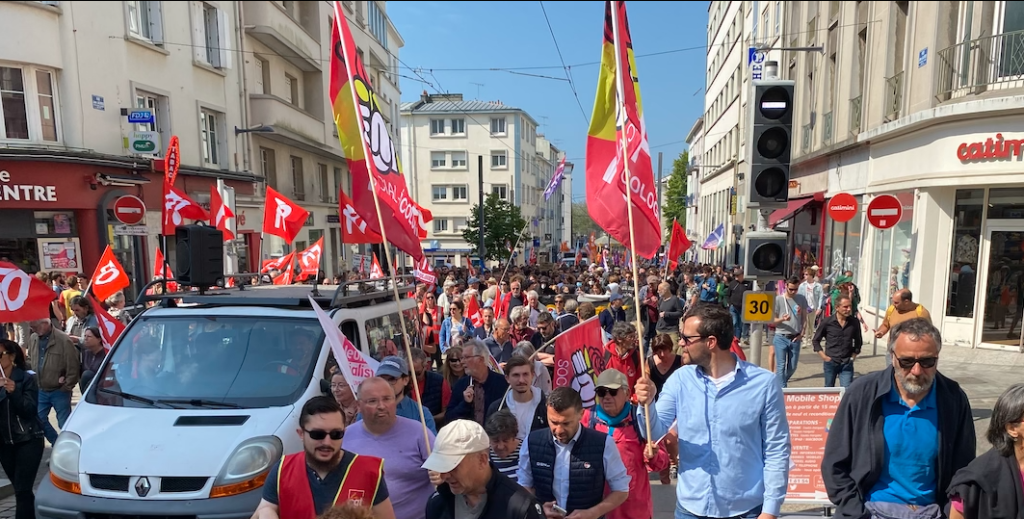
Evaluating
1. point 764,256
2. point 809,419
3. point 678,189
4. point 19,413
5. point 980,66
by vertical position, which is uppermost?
point 678,189

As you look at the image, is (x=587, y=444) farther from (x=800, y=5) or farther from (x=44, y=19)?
(x=800, y=5)

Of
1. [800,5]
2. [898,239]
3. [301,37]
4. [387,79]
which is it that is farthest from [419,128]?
[898,239]

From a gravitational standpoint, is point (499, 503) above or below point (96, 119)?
below

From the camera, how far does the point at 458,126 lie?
164 ft

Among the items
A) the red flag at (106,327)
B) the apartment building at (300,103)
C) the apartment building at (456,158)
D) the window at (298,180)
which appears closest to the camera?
Answer: the red flag at (106,327)

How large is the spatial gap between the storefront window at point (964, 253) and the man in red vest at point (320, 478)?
11910mm

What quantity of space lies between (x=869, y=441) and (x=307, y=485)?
2782 millimetres

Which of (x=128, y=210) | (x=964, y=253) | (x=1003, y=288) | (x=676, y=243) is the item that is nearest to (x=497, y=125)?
(x=676, y=243)

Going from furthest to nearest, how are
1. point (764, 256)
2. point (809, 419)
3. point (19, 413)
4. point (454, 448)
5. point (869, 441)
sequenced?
point (764, 256)
point (809, 419)
point (19, 413)
point (869, 441)
point (454, 448)

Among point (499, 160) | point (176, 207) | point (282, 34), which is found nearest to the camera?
point (176, 207)

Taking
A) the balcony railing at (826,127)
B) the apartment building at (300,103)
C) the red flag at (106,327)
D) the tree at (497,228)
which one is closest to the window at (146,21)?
the apartment building at (300,103)

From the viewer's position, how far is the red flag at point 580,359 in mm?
5332

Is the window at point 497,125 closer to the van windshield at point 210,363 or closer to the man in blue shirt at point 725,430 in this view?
the van windshield at point 210,363

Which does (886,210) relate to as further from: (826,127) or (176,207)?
(176,207)
